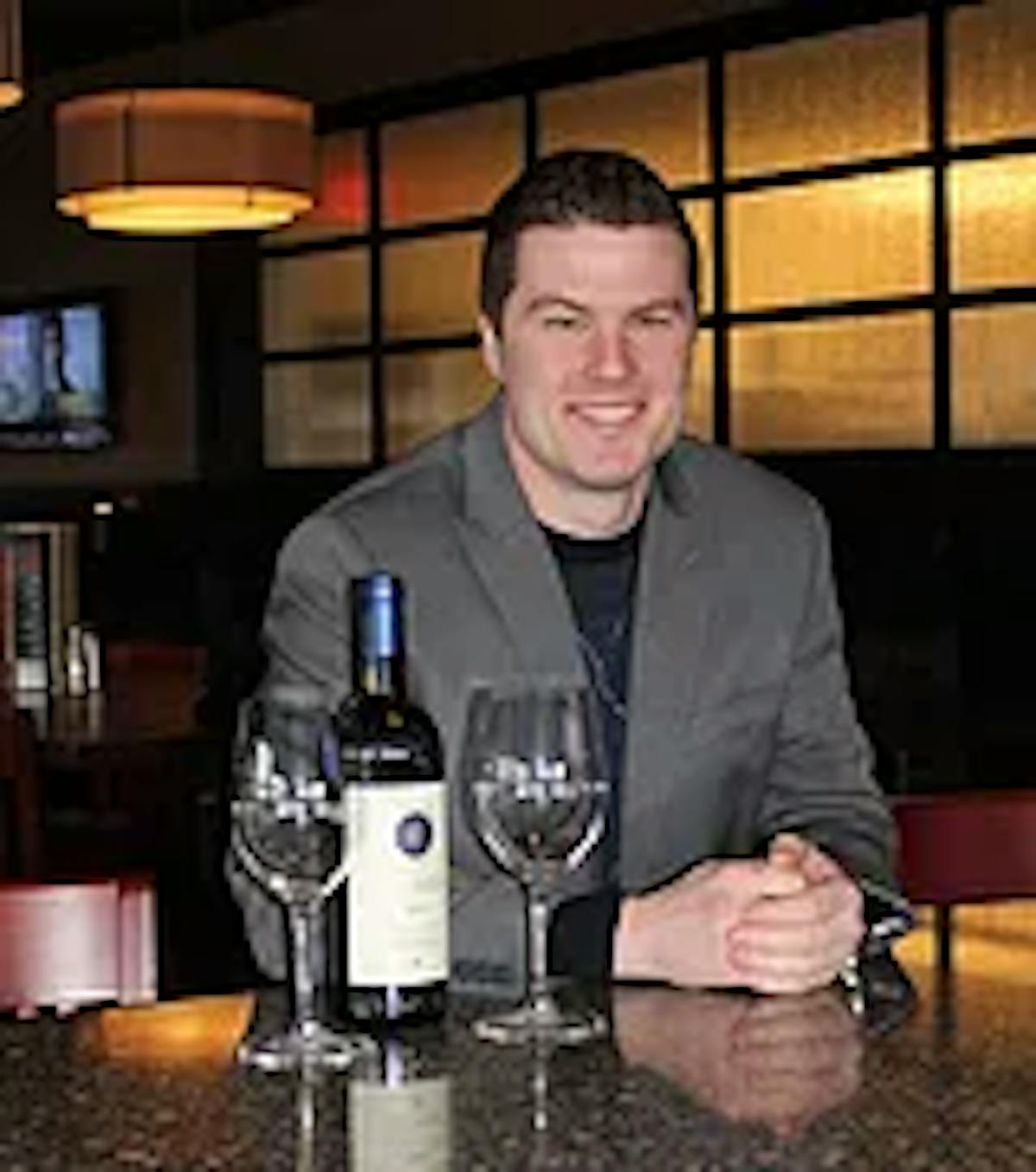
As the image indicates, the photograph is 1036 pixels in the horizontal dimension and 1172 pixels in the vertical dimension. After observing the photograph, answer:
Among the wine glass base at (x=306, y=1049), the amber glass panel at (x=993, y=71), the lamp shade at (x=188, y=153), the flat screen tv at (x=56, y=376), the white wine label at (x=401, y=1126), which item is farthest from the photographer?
the flat screen tv at (x=56, y=376)

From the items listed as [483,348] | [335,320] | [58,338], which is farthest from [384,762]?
[58,338]

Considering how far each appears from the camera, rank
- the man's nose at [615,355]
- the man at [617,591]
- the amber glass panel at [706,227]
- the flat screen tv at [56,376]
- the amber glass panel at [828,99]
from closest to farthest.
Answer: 1. the man at [617,591]
2. the man's nose at [615,355]
3. the amber glass panel at [828,99]
4. the amber glass panel at [706,227]
5. the flat screen tv at [56,376]

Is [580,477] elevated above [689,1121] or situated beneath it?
elevated above

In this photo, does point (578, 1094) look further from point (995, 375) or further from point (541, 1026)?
point (995, 375)

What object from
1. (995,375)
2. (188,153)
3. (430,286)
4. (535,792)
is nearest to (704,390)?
(995,375)

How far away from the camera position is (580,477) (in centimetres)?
192

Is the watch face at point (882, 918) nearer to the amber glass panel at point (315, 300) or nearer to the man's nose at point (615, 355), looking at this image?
the man's nose at point (615, 355)

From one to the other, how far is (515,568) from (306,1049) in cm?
57

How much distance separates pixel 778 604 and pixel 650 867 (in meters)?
0.25

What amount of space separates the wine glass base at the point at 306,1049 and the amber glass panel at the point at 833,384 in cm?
506

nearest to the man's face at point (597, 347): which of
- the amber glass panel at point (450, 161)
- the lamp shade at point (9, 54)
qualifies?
the lamp shade at point (9, 54)

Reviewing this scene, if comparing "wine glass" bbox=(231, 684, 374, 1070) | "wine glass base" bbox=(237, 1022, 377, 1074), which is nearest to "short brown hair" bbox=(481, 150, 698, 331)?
"wine glass" bbox=(231, 684, 374, 1070)

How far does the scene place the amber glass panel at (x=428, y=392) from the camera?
790 cm

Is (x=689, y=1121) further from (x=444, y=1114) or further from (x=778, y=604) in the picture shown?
(x=778, y=604)
